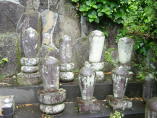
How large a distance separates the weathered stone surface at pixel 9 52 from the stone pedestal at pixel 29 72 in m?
0.44

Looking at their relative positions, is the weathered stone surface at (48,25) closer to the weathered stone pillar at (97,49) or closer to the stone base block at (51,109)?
the weathered stone pillar at (97,49)

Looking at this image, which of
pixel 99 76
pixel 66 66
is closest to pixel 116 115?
pixel 99 76

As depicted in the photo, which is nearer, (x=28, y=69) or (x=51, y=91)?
(x=51, y=91)

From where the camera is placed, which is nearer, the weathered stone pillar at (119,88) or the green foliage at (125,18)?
the weathered stone pillar at (119,88)

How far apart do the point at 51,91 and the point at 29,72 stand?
61 cm

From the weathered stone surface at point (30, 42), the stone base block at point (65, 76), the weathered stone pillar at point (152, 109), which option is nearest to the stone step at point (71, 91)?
the stone base block at point (65, 76)

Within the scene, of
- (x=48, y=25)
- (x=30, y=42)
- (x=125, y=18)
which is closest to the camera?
(x=30, y=42)

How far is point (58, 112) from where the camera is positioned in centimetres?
354

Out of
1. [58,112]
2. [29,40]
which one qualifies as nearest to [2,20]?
[29,40]

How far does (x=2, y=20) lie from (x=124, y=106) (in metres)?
2.49

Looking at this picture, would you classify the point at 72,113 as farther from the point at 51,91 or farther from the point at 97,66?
the point at 97,66

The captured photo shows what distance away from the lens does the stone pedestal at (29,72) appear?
12.7ft

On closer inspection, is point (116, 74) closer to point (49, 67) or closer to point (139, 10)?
point (49, 67)

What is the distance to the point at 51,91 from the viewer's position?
11.5 ft
